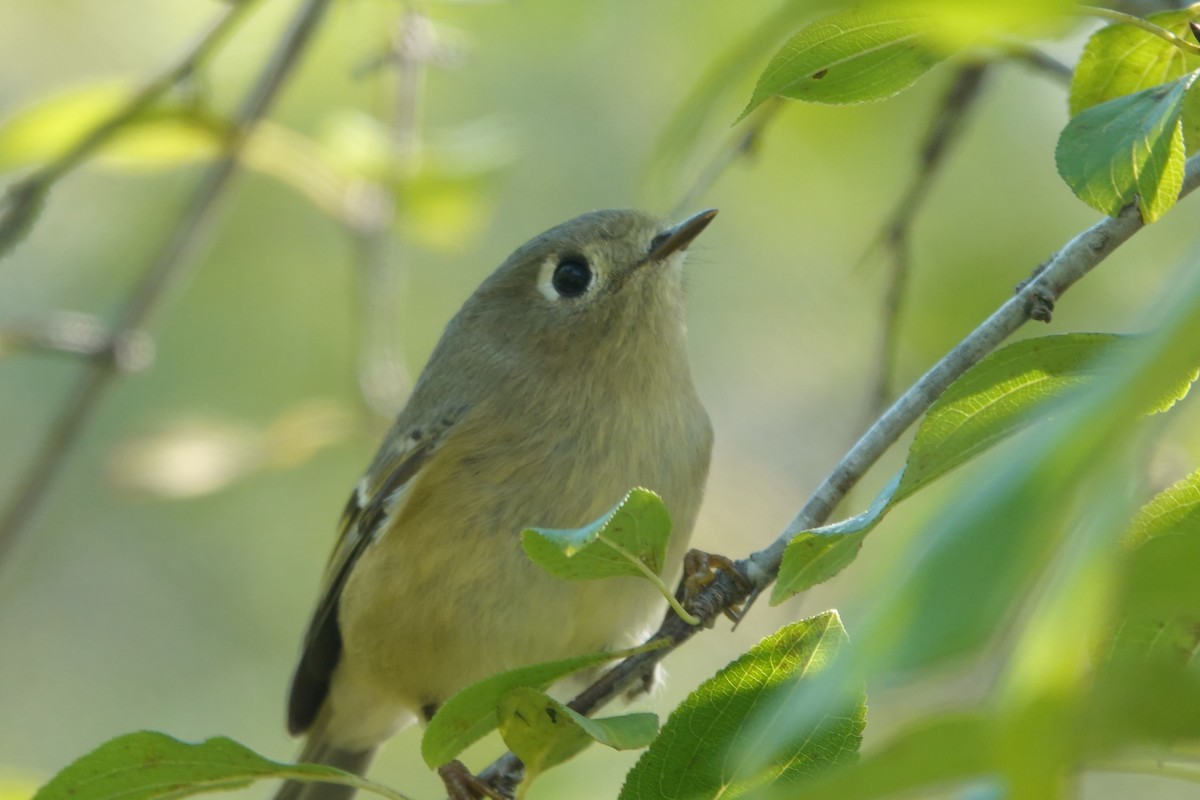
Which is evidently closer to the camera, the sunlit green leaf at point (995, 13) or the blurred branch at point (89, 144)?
the sunlit green leaf at point (995, 13)

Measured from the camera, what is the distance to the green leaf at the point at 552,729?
122 cm

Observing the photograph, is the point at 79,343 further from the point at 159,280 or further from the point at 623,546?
the point at 623,546

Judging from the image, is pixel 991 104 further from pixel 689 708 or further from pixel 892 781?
pixel 892 781

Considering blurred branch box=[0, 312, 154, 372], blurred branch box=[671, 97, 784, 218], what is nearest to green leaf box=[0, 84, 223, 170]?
blurred branch box=[0, 312, 154, 372]

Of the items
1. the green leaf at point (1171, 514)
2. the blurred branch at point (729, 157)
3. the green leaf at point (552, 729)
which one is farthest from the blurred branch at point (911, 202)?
the green leaf at point (1171, 514)

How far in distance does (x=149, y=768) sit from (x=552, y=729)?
15.5 inches

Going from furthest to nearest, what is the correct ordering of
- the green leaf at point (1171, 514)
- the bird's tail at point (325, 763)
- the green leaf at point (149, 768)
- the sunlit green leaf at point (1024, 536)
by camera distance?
the bird's tail at point (325, 763), the green leaf at point (149, 768), the green leaf at point (1171, 514), the sunlit green leaf at point (1024, 536)

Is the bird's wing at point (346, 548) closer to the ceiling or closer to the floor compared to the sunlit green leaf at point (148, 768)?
closer to the ceiling

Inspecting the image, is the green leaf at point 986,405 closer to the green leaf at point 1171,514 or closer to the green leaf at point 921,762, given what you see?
the green leaf at point 1171,514

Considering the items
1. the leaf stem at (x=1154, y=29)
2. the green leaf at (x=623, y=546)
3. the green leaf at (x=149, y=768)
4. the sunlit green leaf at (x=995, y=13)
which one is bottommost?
the sunlit green leaf at (x=995, y=13)

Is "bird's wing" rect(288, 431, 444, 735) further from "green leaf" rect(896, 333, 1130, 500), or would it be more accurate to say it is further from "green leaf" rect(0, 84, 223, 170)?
"green leaf" rect(896, 333, 1130, 500)

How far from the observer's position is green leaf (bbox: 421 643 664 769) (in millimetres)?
1177

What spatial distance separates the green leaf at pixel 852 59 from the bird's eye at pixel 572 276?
1.39 m

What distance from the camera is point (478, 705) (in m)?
1.21
